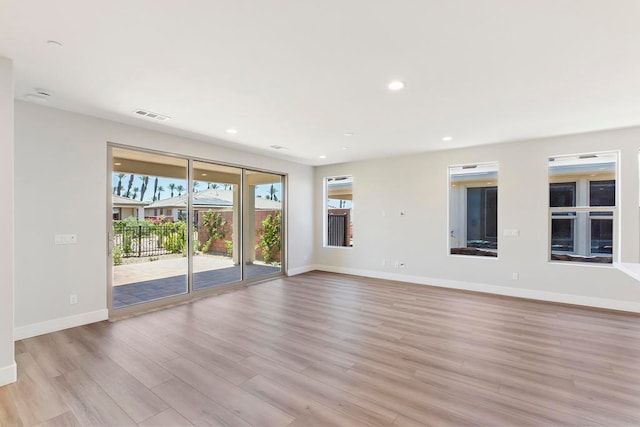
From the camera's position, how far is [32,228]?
3383 mm

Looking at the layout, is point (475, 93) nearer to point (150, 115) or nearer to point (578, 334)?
point (578, 334)

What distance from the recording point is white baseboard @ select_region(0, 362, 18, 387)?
239cm

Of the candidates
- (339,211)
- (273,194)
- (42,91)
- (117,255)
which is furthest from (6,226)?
(339,211)

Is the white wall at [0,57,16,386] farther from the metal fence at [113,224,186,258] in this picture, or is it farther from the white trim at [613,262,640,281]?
the white trim at [613,262,640,281]

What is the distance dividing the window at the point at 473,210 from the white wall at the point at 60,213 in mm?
5671

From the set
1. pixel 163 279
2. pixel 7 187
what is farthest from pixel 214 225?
pixel 7 187

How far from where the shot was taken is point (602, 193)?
4.62 metres

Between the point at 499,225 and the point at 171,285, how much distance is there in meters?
5.86

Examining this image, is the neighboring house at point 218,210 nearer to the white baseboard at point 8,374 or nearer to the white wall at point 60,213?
the white wall at point 60,213

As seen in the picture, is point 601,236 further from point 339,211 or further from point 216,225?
point 216,225

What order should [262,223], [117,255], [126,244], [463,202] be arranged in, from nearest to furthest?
[117,255] → [126,244] → [463,202] → [262,223]

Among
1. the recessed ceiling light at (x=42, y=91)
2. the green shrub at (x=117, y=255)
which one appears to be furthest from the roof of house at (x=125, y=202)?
the recessed ceiling light at (x=42, y=91)

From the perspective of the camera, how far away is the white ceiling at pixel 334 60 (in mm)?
1881

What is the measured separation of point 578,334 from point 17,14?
5843 millimetres
